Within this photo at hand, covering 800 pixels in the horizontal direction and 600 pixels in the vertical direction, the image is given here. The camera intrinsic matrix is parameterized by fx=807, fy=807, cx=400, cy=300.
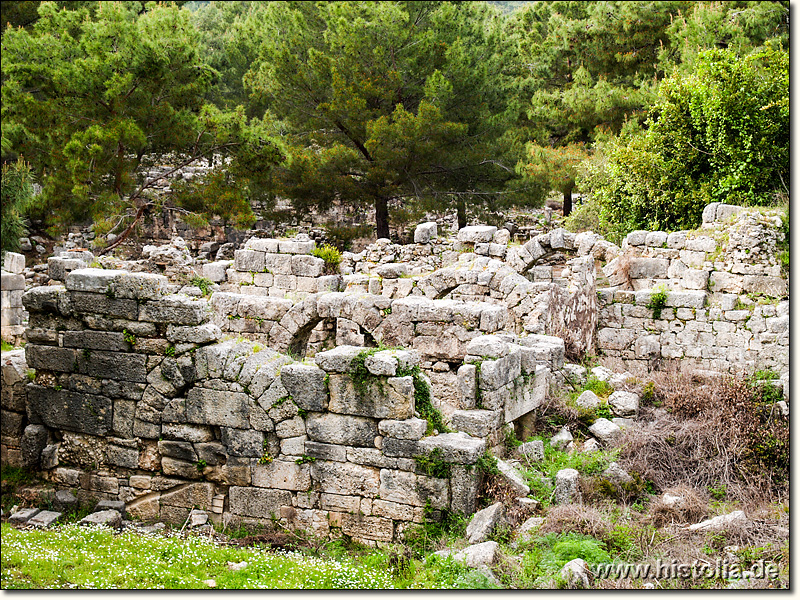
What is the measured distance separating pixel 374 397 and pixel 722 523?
10.7 ft

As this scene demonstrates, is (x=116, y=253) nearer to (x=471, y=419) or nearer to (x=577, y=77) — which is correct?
(x=577, y=77)

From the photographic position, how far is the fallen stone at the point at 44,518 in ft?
25.6

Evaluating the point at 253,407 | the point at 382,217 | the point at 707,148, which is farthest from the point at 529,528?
the point at 382,217

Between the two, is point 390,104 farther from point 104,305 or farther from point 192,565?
point 192,565

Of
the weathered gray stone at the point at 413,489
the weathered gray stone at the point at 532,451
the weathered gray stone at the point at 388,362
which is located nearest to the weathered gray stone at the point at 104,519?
the weathered gray stone at the point at 413,489

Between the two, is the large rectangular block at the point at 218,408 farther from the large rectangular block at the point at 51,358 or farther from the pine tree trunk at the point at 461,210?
the pine tree trunk at the point at 461,210

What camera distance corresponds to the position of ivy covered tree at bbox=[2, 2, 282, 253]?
64.4ft

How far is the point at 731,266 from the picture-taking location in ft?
44.4

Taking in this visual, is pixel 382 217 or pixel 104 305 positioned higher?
pixel 382 217

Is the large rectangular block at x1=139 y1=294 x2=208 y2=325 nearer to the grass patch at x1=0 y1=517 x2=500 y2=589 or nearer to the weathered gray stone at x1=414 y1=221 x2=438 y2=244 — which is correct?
the grass patch at x1=0 y1=517 x2=500 y2=589

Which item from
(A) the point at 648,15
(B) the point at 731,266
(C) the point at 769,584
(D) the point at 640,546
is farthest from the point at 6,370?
(A) the point at 648,15

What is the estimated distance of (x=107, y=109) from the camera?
20766mm

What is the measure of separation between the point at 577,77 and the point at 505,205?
4.72m

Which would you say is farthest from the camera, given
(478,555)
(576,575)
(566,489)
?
(566,489)
